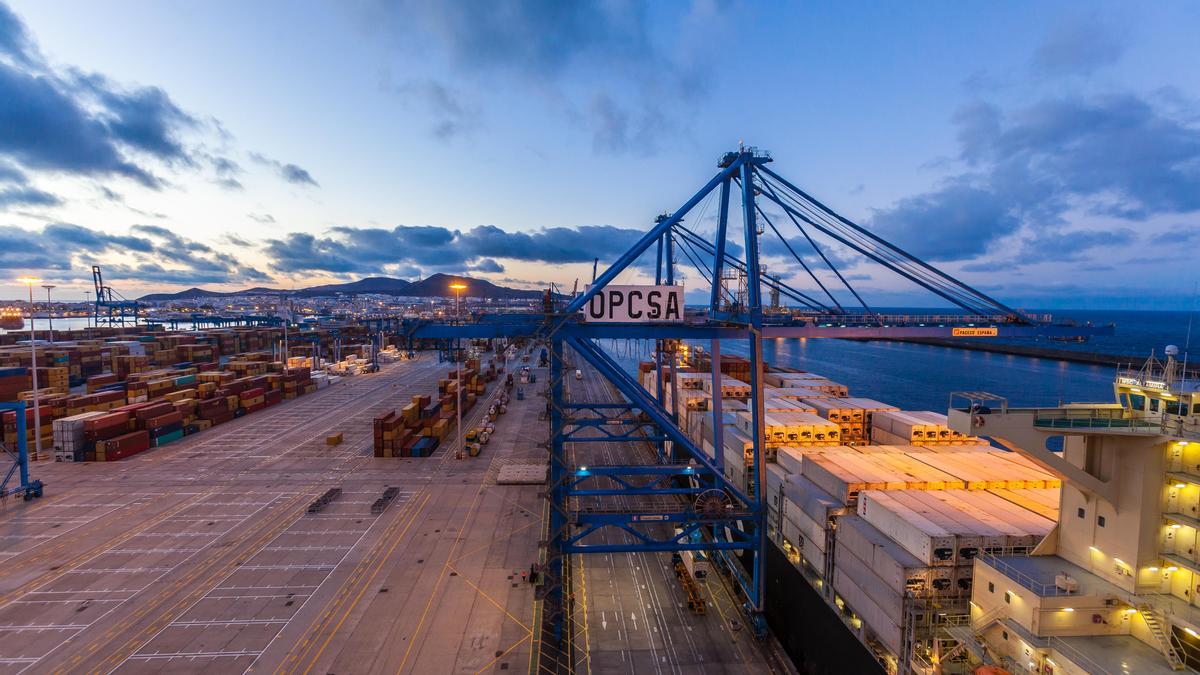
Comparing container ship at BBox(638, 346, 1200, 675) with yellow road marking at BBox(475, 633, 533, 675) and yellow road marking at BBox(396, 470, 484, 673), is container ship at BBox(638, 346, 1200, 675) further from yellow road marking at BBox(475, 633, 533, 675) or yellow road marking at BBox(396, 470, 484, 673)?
A: yellow road marking at BBox(396, 470, 484, 673)

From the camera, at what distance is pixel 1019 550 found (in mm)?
15117

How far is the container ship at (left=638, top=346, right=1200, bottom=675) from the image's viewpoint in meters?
12.3

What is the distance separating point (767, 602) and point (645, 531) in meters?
8.63

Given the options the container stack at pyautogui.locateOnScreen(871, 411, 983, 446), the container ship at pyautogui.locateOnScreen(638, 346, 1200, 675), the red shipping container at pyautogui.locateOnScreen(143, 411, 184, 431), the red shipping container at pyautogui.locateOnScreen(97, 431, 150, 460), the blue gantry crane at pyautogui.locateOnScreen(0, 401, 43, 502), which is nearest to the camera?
the container ship at pyautogui.locateOnScreen(638, 346, 1200, 675)

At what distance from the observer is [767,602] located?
23469 mm

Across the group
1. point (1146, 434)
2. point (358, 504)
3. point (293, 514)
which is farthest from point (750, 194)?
point (293, 514)

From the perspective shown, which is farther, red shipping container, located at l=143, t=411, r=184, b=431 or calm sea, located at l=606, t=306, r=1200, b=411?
calm sea, located at l=606, t=306, r=1200, b=411

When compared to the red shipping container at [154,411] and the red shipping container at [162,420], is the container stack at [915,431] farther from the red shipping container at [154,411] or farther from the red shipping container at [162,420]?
the red shipping container at [154,411]

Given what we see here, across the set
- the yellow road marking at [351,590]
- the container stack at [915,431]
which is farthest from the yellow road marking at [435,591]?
the container stack at [915,431]

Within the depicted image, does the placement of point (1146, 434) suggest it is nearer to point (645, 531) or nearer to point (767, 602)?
point (767, 602)

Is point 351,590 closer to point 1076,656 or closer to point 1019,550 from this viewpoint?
point 1076,656

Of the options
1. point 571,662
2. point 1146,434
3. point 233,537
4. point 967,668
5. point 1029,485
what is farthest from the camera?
point 233,537

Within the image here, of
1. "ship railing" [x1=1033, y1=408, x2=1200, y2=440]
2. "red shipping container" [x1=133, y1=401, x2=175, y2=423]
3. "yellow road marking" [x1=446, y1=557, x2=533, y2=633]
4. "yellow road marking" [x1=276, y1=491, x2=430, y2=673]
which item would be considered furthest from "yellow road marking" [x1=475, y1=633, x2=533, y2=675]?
"red shipping container" [x1=133, y1=401, x2=175, y2=423]

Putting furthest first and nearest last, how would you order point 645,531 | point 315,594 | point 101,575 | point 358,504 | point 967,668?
1. point 358,504
2. point 645,531
3. point 101,575
4. point 315,594
5. point 967,668
